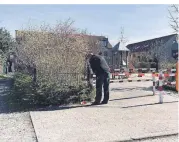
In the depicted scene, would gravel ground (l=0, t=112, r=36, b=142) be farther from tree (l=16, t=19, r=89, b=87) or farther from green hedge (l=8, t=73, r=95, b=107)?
tree (l=16, t=19, r=89, b=87)

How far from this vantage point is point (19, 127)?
636 centimetres

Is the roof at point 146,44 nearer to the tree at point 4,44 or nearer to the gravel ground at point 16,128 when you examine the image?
the tree at point 4,44

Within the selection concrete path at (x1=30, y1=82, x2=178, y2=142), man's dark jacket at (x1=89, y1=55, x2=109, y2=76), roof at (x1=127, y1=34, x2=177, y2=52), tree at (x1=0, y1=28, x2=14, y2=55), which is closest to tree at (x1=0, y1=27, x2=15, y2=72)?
tree at (x1=0, y1=28, x2=14, y2=55)

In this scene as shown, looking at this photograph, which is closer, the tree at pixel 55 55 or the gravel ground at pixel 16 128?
the gravel ground at pixel 16 128

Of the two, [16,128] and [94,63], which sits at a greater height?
[94,63]

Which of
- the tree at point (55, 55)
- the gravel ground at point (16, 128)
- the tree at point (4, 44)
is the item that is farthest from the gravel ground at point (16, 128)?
the tree at point (4, 44)

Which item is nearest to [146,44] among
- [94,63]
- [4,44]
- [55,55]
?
[4,44]

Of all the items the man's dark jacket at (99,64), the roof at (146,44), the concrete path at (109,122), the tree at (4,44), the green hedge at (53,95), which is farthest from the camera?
the roof at (146,44)

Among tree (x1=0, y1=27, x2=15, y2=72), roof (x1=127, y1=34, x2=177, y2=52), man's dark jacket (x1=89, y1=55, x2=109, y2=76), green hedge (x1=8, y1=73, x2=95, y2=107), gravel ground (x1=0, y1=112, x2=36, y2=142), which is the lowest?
gravel ground (x1=0, y1=112, x2=36, y2=142)

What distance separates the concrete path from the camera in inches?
216

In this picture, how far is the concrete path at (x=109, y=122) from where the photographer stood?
5.48m

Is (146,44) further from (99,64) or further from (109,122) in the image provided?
(109,122)

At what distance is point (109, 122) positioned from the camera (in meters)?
6.51

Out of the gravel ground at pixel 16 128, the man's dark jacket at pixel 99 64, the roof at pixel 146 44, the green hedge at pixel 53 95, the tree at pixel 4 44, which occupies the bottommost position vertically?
the gravel ground at pixel 16 128
